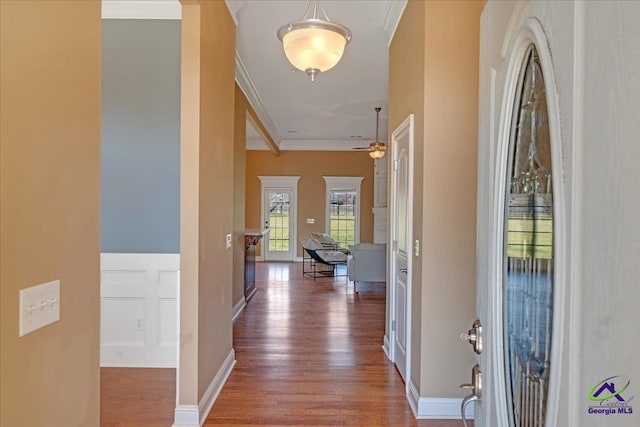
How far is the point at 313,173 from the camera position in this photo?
10.8 metres

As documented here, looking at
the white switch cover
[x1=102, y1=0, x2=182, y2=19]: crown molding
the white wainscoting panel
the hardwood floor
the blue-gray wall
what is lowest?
the hardwood floor

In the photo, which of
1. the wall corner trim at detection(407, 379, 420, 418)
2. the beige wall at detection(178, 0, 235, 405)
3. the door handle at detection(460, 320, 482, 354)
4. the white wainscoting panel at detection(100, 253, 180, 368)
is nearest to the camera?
the door handle at detection(460, 320, 482, 354)

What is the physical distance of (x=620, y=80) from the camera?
57 centimetres

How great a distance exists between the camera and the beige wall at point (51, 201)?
97cm

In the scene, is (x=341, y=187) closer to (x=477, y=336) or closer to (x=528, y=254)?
(x=477, y=336)

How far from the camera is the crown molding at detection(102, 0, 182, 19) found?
3259 mm

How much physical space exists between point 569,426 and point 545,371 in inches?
5.4

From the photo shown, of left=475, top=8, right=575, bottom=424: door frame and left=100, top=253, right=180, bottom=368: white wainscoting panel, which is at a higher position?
left=475, top=8, right=575, bottom=424: door frame

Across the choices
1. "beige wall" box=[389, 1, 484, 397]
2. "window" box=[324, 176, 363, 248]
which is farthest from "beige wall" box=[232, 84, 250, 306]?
"window" box=[324, 176, 363, 248]

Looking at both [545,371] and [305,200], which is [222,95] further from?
[305,200]

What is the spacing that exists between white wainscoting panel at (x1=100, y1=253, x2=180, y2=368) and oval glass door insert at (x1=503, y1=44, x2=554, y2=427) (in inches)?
121

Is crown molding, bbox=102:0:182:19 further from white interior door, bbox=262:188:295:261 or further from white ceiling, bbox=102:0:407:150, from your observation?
white interior door, bbox=262:188:295:261

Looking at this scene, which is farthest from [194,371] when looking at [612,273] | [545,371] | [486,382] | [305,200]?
[305,200]

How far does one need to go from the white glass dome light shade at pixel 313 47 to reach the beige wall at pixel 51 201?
54.5 inches
